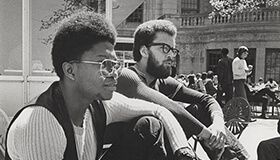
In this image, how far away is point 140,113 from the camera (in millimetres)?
2309

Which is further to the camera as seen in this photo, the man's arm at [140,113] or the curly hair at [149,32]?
the curly hair at [149,32]

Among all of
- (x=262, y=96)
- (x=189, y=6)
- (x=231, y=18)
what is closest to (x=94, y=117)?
(x=262, y=96)

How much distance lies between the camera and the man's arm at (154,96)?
8.82ft

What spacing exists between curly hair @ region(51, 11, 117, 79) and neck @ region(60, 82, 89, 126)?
0.24 feet

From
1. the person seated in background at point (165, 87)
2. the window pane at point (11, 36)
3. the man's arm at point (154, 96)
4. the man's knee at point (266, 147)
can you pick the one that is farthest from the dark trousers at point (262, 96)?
the man's arm at point (154, 96)

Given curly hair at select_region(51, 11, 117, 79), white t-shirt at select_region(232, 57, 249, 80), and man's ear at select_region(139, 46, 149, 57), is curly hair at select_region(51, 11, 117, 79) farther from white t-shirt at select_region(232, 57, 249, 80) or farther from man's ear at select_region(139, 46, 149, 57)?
white t-shirt at select_region(232, 57, 249, 80)

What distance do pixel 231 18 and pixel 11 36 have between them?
1920 cm

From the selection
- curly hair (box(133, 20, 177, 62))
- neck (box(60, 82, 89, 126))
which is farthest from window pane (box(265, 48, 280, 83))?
neck (box(60, 82, 89, 126))

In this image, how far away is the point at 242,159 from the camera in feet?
9.02

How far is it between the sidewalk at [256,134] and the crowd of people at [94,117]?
4114mm

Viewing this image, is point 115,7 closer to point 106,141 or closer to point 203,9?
point 106,141

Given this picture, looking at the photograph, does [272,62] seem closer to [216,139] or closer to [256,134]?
[256,134]

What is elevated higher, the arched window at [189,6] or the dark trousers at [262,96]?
the arched window at [189,6]

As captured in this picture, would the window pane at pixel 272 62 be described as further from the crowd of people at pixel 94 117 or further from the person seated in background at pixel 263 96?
the crowd of people at pixel 94 117
